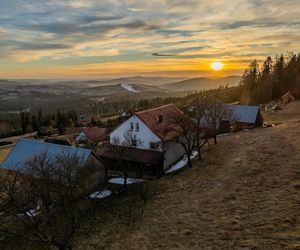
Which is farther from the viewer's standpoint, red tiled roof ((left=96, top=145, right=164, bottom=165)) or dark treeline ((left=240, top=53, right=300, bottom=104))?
dark treeline ((left=240, top=53, right=300, bottom=104))

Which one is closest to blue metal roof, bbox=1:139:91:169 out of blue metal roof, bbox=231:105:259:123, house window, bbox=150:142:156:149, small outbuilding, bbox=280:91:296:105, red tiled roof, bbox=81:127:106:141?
house window, bbox=150:142:156:149

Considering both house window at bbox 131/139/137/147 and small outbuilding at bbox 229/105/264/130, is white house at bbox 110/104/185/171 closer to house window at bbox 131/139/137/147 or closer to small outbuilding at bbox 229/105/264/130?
house window at bbox 131/139/137/147

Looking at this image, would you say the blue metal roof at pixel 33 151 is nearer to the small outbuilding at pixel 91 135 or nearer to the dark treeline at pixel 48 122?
the small outbuilding at pixel 91 135

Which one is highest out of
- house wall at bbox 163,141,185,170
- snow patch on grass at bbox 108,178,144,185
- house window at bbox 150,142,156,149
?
house window at bbox 150,142,156,149

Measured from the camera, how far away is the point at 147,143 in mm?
43062

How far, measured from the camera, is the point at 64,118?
117m

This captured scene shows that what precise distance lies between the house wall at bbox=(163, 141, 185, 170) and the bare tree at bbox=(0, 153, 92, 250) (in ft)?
47.6

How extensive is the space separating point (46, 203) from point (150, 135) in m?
20.5

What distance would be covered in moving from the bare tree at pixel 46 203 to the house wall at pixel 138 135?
1381 cm

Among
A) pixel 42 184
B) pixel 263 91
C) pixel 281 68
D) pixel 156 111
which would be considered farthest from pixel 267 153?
pixel 281 68

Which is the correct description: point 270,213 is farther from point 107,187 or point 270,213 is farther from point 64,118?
point 64,118

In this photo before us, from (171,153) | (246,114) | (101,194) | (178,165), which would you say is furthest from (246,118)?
(101,194)

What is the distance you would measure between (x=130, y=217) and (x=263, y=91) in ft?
297

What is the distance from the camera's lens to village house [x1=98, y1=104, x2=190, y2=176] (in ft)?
133
